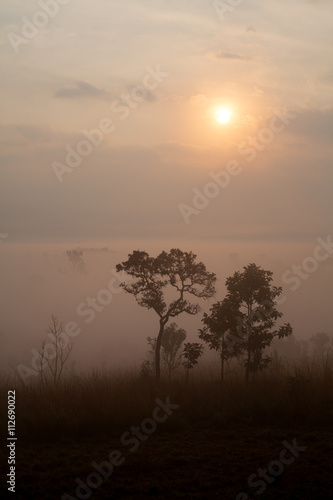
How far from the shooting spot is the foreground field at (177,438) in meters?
9.43

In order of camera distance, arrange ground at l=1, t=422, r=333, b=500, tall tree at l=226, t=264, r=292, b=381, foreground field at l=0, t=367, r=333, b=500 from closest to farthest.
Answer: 1. ground at l=1, t=422, r=333, b=500
2. foreground field at l=0, t=367, r=333, b=500
3. tall tree at l=226, t=264, r=292, b=381

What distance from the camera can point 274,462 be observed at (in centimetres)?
1069

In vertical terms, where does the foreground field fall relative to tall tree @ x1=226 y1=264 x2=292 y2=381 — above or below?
below

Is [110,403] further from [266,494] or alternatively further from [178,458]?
[266,494]

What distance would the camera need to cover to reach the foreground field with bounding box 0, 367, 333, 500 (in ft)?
30.9

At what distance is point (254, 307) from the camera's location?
19.5 meters

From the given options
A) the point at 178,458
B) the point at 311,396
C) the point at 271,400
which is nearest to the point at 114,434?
the point at 178,458

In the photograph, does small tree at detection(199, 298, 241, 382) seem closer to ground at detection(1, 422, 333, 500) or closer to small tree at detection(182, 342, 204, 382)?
small tree at detection(182, 342, 204, 382)

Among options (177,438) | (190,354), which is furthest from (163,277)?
(177,438)

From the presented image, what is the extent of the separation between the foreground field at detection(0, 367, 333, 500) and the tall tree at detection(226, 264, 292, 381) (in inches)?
47.0

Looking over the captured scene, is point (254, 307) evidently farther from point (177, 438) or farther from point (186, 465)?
point (186, 465)

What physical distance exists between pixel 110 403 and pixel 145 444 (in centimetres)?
287

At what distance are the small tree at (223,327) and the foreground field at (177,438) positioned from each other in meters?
1.08

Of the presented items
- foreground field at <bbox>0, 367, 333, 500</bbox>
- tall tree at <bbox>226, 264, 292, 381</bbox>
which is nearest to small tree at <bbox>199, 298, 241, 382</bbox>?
tall tree at <bbox>226, 264, 292, 381</bbox>
